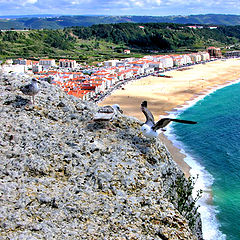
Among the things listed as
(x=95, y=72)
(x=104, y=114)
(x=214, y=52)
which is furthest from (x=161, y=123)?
(x=214, y=52)

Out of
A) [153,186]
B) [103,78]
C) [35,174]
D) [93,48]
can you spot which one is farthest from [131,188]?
Result: [93,48]

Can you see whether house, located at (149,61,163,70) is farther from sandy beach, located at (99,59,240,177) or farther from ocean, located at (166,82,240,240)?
ocean, located at (166,82,240,240)

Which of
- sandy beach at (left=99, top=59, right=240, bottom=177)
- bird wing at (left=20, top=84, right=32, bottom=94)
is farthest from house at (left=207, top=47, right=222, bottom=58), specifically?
bird wing at (left=20, top=84, right=32, bottom=94)

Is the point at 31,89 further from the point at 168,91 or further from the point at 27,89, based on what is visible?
the point at 168,91

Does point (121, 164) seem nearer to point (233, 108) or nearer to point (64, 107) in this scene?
point (64, 107)

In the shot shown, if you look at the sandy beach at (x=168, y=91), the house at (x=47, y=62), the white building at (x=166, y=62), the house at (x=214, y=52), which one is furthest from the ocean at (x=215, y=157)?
the house at (x=214, y=52)
